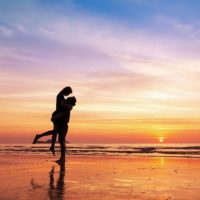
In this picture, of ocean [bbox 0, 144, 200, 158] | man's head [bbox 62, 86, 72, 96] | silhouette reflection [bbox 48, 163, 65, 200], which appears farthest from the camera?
ocean [bbox 0, 144, 200, 158]

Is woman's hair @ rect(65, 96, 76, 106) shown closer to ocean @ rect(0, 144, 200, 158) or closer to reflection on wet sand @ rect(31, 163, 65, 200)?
reflection on wet sand @ rect(31, 163, 65, 200)

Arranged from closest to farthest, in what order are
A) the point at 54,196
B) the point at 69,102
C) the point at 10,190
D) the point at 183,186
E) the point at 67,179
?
the point at 54,196, the point at 10,190, the point at 183,186, the point at 67,179, the point at 69,102

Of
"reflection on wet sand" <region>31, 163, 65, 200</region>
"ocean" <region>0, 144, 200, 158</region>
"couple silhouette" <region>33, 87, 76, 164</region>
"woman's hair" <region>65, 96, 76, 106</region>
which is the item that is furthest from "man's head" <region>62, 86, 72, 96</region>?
"ocean" <region>0, 144, 200, 158</region>

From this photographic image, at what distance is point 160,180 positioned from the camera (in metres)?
9.94

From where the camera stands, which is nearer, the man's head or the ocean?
the man's head

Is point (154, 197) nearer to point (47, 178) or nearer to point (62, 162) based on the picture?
point (47, 178)

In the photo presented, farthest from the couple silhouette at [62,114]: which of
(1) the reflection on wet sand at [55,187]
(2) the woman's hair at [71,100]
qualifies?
(1) the reflection on wet sand at [55,187]

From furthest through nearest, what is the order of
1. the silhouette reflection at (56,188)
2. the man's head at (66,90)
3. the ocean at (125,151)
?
the ocean at (125,151), the man's head at (66,90), the silhouette reflection at (56,188)

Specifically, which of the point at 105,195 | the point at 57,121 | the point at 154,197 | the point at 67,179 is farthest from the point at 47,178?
the point at 57,121

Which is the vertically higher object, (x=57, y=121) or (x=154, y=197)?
(x=57, y=121)

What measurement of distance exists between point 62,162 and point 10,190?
6687 millimetres

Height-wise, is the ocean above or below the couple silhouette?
below

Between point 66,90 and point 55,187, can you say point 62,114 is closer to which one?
point 66,90

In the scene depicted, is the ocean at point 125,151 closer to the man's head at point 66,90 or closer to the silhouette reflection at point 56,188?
the man's head at point 66,90
